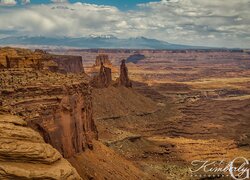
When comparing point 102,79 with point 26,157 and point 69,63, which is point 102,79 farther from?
point 26,157

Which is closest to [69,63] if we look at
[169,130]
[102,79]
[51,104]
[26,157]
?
[102,79]

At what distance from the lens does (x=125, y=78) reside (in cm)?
12319

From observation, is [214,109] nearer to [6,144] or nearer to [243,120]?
[243,120]

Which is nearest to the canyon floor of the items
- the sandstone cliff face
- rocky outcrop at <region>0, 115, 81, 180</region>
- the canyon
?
the canyon

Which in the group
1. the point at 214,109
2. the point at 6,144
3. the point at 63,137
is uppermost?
the point at 6,144

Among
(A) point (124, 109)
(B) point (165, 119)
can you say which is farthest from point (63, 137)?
(B) point (165, 119)

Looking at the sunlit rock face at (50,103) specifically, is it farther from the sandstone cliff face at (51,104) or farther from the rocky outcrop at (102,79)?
the rocky outcrop at (102,79)

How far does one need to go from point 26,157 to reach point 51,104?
1107 centimetres

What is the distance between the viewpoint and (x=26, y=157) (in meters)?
27.1

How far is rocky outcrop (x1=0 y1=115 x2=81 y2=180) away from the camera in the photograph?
25953 mm

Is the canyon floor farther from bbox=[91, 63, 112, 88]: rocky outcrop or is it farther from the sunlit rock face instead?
the sunlit rock face

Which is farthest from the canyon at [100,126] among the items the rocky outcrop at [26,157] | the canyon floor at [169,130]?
the canyon floor at [169,130]

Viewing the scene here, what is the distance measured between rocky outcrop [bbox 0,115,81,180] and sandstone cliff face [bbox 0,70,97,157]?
3952mm

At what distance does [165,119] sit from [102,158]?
66.0 m
